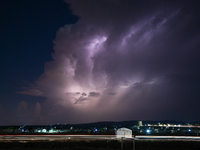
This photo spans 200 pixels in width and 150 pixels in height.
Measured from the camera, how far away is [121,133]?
46.5 m
